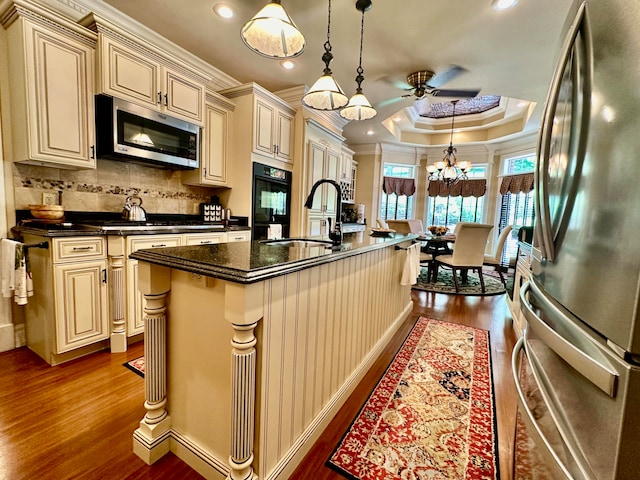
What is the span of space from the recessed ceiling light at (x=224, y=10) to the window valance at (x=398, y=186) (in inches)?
214

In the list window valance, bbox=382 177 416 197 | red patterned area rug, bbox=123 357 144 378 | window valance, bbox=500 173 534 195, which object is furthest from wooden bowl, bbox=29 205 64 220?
window valance, bbox=500 173 534 195

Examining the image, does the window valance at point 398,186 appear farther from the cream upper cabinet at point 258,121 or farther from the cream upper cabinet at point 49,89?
the cream upper cabinet at point 49,89

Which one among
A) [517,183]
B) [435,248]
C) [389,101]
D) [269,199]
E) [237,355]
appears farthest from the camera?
[517,183]

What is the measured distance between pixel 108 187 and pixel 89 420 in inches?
80.3

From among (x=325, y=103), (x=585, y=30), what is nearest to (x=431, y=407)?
(x=585, y=30)

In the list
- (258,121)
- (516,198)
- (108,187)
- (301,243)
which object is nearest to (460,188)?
(516,198)

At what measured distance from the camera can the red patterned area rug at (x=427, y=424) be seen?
127cm

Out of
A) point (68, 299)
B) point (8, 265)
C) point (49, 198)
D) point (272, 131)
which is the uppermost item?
point (272, 131)

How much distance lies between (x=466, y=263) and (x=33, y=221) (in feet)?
15.9

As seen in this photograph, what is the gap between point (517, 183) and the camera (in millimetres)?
5910

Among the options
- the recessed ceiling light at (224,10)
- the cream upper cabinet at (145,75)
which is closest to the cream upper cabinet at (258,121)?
the cream upper cabinet at (145,75)

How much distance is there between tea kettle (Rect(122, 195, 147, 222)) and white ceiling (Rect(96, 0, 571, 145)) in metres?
1.69

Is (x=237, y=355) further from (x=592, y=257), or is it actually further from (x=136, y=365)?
(x=136, y=365)

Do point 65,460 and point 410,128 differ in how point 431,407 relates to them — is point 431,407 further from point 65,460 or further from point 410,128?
point 410,128
